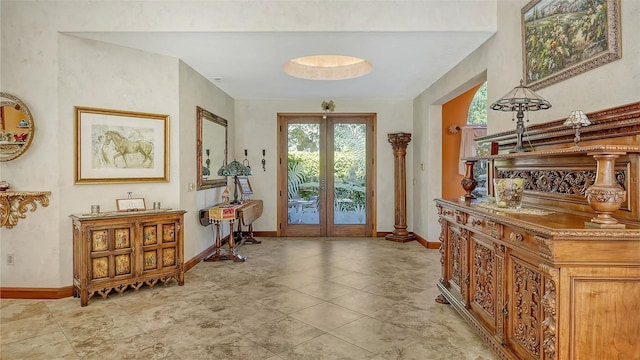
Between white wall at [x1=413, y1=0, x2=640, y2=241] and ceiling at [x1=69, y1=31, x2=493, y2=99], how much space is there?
21 cm

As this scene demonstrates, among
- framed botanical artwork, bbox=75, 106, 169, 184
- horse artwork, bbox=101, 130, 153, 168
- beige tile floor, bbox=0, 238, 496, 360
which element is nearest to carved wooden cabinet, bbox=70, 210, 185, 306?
beige tile floor, bbox=0, 238, 496, 360

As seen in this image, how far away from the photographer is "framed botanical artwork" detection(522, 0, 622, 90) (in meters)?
2.06

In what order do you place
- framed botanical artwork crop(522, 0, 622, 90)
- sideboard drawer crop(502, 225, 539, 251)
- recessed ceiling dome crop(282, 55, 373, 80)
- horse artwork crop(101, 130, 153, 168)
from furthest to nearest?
1. recessed ceiling dome crop(282, 55, 373, 80)
2. horse artwork crop(101, 130, 153, 168)
3. framed botanical artwork crop(522, 0, 622, 90)
4. sideboard drawer crop(502, 225, 539, 251)

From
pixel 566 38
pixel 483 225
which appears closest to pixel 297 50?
pixel 566 38

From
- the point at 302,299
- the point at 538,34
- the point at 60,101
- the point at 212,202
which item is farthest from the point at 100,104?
the point at 538,34

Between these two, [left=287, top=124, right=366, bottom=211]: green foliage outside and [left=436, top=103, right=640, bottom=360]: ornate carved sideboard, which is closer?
[left=436, top=103, right=640, bottom=360]: ornate carved sideboard

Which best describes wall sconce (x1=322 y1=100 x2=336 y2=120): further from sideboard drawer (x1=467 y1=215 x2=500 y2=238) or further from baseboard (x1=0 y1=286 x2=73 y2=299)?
baseboard (x1=0 y1=286 x2=73 y2=299)

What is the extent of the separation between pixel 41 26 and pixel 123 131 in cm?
120

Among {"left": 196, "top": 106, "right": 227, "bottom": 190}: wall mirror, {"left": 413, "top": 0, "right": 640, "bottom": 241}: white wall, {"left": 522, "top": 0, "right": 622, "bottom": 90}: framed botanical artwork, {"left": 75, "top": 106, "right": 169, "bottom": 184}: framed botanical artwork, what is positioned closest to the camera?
{"left": 413, "top": 0, "right": 640, "bottom": 241}: white wall

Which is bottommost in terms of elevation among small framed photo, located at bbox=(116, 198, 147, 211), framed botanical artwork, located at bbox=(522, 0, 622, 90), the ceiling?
small framed photo, located at bbox=(116, 198, 147, 211)

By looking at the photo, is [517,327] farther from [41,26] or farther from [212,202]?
[41,26]

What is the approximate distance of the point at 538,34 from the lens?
2686 mm

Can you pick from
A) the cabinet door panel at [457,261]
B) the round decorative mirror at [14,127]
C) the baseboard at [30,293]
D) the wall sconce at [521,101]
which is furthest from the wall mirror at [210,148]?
the wall sconce at [521,101]

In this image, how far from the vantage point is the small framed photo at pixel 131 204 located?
3582mm
